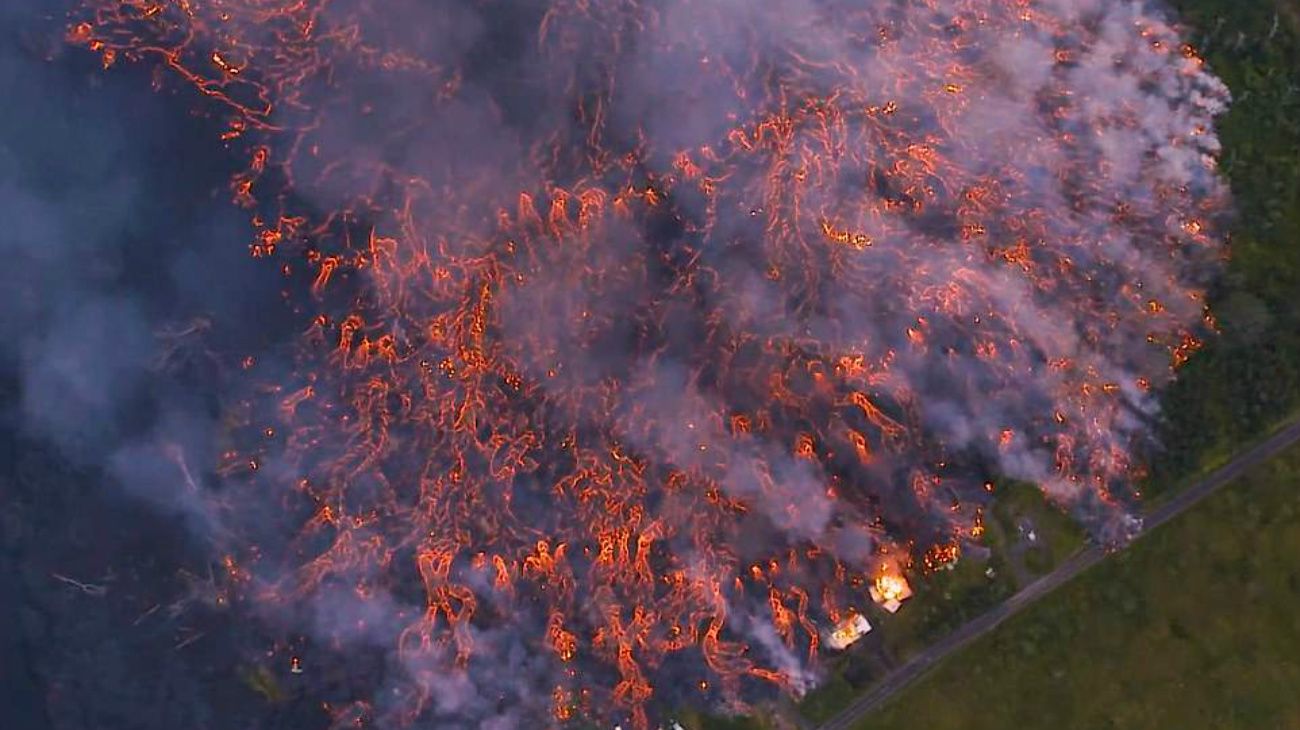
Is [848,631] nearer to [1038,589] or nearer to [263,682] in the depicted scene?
[1038,589]

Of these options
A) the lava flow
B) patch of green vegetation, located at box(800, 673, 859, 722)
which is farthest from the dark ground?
patch of green vegetation, located at box(800, 673, 859, 722)

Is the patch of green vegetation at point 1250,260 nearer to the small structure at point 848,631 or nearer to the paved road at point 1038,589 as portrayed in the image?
the paved road at point 1038,589

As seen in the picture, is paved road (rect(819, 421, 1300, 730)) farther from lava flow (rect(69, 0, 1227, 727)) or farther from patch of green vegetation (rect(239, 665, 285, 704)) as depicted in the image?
patch of green vegetation (rect(239, 665, 285, 704))

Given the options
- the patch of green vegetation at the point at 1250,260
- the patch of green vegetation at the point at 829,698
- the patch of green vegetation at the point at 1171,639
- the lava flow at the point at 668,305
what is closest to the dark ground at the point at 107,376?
the lava flow at the point at 668,305

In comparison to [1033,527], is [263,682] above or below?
below

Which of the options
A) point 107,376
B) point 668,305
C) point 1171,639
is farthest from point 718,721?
point 107,376

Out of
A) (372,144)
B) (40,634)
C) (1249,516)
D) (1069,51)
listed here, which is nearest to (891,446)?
(1249,516)
